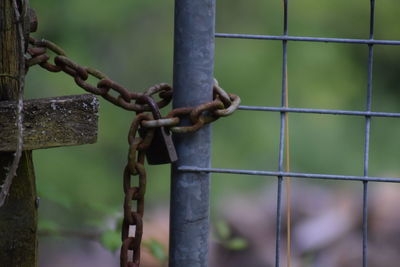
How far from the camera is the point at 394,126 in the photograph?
334 cm

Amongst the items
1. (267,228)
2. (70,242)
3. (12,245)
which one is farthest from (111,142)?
(12,245)

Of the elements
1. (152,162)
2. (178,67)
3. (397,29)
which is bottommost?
(152,162)

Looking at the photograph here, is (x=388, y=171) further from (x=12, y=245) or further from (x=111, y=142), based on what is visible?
(x=12, y=245)

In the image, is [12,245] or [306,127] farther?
[306,127]

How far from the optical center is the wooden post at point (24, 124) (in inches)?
50.4

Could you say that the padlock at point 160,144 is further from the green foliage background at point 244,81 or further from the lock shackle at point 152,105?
the green foliage background at point 244,81

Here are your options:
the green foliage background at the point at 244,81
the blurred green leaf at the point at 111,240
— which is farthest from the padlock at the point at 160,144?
the green foliage background at the point at 244,81

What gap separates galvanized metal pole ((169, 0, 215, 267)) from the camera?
4.44ft

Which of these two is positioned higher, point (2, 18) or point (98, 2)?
point (98, 2)

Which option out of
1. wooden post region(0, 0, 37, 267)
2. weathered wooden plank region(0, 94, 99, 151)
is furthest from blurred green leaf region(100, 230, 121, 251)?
weathered wooden plank region(0, 94, 99, 151)

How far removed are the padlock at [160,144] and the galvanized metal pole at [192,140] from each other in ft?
0.14

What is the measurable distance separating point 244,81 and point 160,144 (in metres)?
1.95

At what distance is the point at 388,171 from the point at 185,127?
2.02m

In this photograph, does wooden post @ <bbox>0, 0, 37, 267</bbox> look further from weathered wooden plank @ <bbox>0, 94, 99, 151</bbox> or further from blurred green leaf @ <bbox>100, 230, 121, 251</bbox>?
blurred green leaf @ <bbox>100, 230, 121, 251</bbox>
